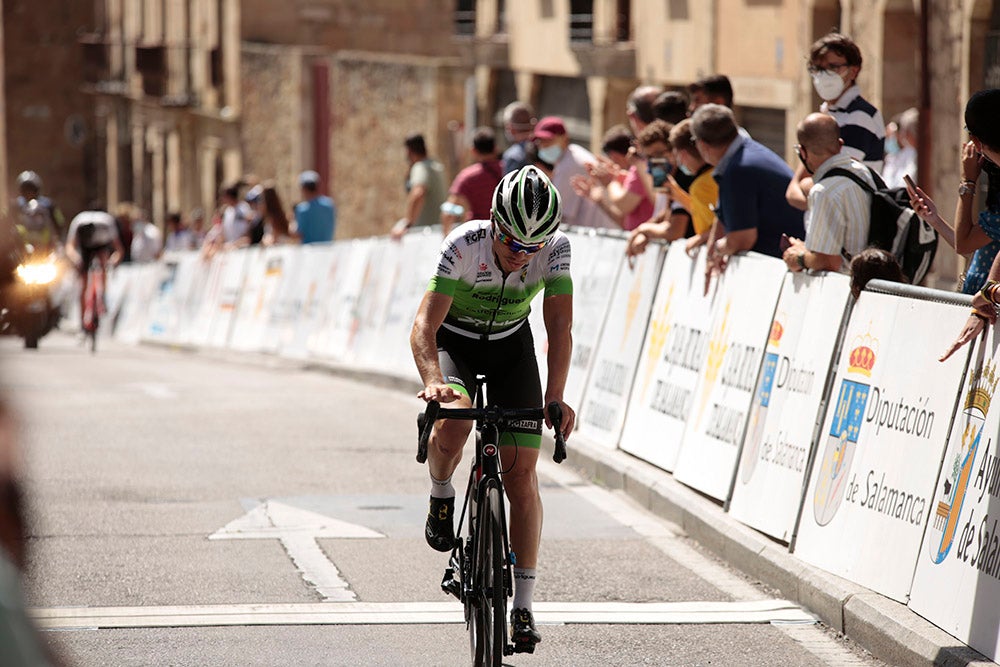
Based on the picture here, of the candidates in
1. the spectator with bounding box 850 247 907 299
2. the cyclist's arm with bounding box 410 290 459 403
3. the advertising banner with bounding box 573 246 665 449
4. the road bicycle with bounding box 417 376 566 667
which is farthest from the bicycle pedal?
the advertising banner with bounding box 573 246 665 449

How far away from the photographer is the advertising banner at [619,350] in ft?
38.5

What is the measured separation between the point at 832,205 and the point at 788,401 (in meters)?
1.00

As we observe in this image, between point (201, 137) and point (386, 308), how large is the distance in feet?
93.7

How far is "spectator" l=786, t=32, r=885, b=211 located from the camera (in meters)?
10.1

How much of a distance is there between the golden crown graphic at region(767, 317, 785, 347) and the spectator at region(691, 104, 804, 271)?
991mm

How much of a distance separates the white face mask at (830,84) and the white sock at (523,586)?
14.7 ft

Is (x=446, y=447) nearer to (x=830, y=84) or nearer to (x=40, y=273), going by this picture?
(x=830, y=84)

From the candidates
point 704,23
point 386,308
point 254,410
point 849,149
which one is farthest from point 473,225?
point 704,23

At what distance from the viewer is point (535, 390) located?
697 centimetres

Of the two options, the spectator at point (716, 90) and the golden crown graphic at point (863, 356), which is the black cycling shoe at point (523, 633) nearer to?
the golden crown graphic at point (863, 356)

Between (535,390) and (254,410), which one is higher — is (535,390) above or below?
above

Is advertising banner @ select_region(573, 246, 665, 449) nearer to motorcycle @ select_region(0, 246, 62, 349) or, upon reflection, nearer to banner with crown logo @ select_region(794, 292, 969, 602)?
banner with crown logo @ select_region(794, 292, 969, 602)

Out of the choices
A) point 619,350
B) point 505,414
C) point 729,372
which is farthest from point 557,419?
point 619,350

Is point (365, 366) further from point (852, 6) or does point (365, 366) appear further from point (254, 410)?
point (852, 6)
